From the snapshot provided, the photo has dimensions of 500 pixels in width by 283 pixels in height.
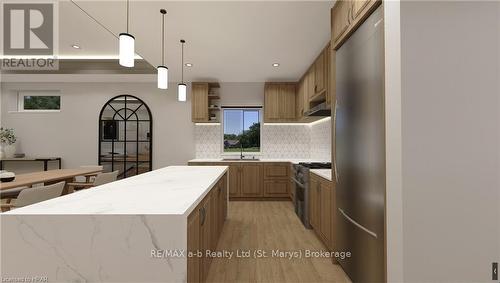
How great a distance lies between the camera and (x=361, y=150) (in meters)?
1.68

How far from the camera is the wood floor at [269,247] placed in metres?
2.05

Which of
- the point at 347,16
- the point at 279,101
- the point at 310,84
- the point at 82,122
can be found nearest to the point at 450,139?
the point at 347,16

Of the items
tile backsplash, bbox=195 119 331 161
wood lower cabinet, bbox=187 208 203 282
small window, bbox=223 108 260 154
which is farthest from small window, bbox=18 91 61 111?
wood lower cabinet, bbox=187 208 203 282

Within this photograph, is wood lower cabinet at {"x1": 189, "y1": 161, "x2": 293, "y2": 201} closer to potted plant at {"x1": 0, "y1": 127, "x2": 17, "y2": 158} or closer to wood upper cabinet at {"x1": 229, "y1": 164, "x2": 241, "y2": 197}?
wood upper cabinet at {"x1": 229, "y1": 164, "x2": 241, "y2": 197}

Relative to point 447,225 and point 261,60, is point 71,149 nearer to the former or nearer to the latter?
point 261,60

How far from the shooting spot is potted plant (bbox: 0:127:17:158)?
496 centimetres

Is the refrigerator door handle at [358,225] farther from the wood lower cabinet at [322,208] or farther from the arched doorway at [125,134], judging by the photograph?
the arched doorway at [125,134]

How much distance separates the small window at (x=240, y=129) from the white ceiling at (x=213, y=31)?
143 cm

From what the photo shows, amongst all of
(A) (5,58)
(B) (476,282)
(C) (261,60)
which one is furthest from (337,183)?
(A) (5,58)

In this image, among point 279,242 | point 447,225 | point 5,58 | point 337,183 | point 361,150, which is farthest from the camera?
point 5,58

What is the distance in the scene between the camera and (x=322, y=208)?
8.66 ft

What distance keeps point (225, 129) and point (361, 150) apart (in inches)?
162

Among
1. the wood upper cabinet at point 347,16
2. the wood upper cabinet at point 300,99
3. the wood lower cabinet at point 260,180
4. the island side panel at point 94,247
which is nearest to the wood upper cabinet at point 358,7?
the wood upper cabinet at point 347,16

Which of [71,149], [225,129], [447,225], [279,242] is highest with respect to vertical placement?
[225,129]
